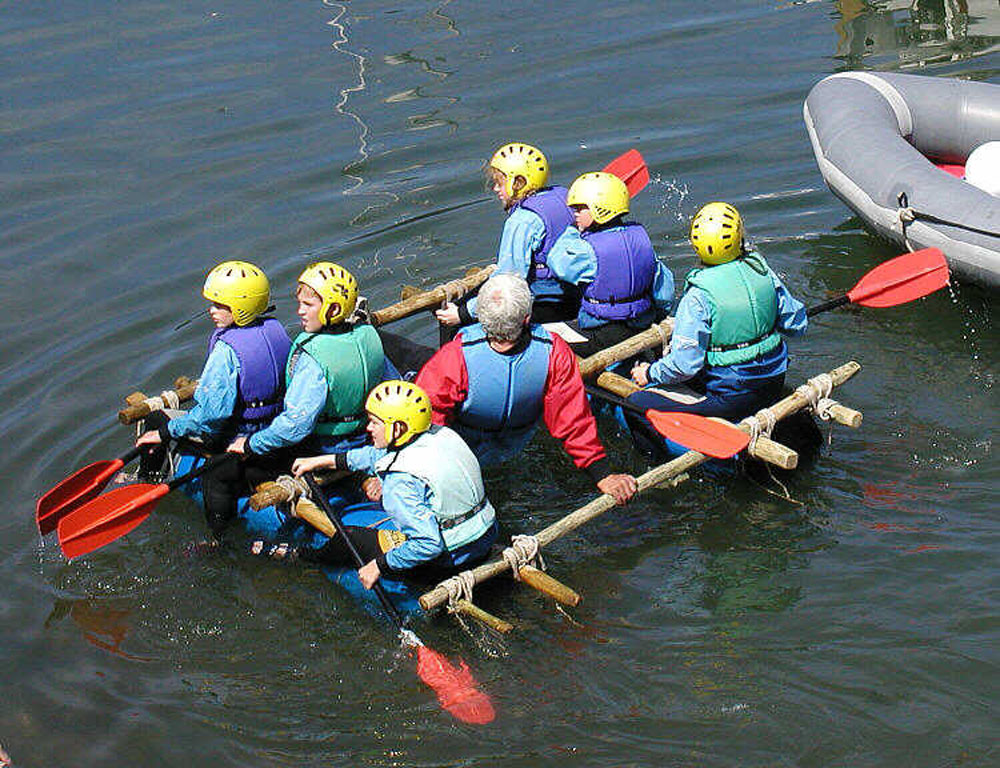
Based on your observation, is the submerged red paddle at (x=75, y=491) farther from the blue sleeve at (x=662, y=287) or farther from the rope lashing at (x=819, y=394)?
the rope lashing at (x=819, y=394)

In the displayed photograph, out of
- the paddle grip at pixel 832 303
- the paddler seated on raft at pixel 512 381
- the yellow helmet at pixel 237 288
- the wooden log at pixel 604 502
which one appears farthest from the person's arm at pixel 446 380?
the paddle grip at pixel 832 303

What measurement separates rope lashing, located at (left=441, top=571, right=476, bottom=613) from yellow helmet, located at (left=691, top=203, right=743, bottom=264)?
2.34 meters

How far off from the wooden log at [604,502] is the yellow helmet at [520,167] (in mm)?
2297

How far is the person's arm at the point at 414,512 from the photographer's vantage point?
6.17m

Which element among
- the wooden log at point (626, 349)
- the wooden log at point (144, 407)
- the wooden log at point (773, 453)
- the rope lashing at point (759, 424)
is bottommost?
the wooden log at point (773, 453)

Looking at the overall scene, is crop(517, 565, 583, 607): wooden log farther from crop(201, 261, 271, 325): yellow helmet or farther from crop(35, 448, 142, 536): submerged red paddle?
crop(35, 448, 142, 536): submerged red paddle

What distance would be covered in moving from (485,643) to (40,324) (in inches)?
226

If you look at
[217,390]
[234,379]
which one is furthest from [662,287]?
[217,390]

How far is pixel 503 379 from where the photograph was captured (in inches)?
273

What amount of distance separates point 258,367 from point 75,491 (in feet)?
4.42

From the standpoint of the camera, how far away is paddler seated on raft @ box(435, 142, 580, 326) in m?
8.61

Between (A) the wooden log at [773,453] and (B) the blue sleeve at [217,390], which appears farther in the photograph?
(B) the blue sleeve at [217,390]

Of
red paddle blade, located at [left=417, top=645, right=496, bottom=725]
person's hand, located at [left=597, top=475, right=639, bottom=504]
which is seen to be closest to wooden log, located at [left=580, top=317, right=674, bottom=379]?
person's hand, located at [left=597, top=475, right=639, bottom=504]

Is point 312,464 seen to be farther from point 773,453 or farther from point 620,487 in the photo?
point 773,453
